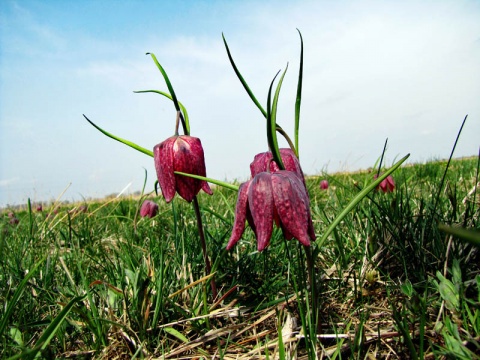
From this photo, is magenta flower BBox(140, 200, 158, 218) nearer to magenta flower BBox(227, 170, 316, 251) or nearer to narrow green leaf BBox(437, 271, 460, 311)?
magenta flower BBox(227, 170, 316, 251)

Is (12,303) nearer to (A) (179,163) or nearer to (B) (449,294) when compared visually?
(A) (179,163)

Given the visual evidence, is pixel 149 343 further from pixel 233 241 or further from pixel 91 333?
pixel 233 241

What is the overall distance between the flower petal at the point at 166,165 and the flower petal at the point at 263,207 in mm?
387

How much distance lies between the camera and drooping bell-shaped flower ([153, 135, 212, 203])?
1264mm

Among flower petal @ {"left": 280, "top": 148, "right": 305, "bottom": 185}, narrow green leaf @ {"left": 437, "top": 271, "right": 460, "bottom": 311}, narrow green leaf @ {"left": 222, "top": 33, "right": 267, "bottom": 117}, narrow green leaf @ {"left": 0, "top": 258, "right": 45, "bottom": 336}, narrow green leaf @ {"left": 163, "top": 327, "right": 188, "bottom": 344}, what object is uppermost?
narrow green leaf @ {"left": 222, "top": 33, "right": 267, "bottom": 117}

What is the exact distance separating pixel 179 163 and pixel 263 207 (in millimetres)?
393

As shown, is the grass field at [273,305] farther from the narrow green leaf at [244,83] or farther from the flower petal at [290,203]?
the narrow green leaf at [244,83]

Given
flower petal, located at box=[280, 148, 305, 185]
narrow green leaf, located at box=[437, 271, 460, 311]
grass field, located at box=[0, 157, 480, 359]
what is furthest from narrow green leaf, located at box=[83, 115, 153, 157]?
narrow green leaf, located at box=[437, 271, 460, 311]

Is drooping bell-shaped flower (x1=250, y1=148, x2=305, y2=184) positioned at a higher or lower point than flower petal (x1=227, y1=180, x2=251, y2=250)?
higher

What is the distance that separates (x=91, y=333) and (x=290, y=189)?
0.71 metres

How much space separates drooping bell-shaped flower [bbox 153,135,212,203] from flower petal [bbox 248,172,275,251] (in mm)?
351

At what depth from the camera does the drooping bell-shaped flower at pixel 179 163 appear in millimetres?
1264

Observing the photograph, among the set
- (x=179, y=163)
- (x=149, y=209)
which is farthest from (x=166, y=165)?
(x=149, y=209)

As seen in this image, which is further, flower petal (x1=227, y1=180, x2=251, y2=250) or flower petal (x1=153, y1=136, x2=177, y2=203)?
flower petal (x1=153, y1=136, x2=177, y2=203)
